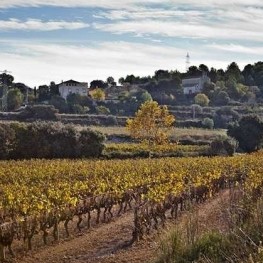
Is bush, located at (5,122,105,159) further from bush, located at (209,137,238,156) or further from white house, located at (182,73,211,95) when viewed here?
white house, located at (182,73,211,95)

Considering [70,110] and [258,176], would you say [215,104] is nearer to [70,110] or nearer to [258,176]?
[70,110]

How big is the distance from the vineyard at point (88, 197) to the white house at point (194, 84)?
9034cm

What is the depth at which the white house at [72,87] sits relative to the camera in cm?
11707

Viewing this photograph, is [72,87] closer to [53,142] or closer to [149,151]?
[149,151]

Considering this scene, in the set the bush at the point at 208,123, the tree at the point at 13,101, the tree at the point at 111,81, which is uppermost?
the tree at the point at 111,81

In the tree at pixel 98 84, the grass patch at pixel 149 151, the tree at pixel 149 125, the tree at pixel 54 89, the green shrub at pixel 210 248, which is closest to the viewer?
the green shrub at pixel 210 248

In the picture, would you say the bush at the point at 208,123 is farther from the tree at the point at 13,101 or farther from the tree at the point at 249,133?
the tree at the point at 13,101

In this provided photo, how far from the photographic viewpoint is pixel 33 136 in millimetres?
43156

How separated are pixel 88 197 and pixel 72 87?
103m

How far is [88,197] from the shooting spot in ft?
63.7

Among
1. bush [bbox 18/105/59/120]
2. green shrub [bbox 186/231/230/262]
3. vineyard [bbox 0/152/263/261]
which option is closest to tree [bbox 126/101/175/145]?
bush [bbox 18/105/59/120]

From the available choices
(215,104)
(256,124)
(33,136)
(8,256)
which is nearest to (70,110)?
(215,104)

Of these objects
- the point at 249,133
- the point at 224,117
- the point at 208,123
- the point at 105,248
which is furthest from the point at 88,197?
the point at 224,117

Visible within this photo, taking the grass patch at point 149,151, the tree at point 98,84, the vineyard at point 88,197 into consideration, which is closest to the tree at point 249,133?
the grass patch at point 149,151
